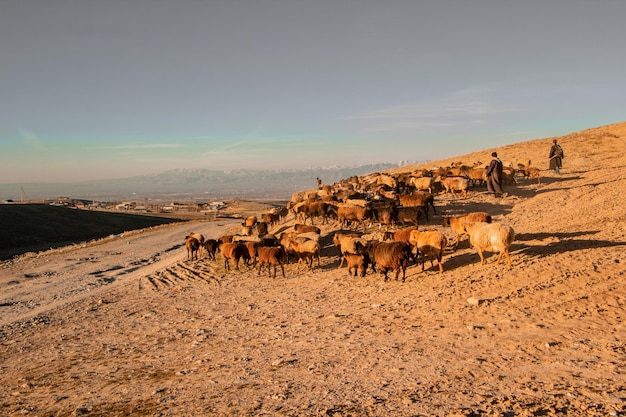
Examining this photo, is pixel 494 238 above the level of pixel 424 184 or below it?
below

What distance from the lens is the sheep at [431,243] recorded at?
12.1 meters

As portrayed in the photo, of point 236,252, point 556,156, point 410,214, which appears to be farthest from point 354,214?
point 556,156

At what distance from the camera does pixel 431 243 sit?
1233cm

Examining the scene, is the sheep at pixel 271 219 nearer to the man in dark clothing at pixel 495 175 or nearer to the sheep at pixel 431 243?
the man in dark clothing at pixel 495 175

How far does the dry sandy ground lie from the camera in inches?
228

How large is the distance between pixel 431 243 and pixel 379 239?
4.05 metres

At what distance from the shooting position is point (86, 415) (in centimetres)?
609

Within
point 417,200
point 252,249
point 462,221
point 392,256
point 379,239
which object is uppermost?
point 417,200

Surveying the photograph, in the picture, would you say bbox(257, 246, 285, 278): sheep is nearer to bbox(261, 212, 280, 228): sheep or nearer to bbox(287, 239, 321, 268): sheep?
bbox(287, 239, 321, 268): sheep

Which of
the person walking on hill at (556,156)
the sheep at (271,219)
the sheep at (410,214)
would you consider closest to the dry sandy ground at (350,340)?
the sheep at (410,214)

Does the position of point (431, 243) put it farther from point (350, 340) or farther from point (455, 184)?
point (455, 184)

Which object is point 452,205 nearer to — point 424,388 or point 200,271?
point 200,271

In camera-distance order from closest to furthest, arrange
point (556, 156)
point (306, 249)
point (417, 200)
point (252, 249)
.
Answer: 1. point (306, 249)
2. point (252, 249)
3. point (417, 200)
4. point (556, 156)

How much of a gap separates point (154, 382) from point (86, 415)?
45.1 inches
